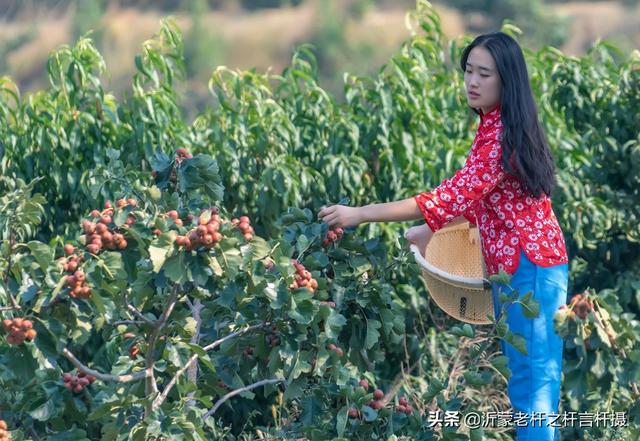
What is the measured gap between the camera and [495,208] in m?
3.76

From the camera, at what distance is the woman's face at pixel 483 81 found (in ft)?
12.3

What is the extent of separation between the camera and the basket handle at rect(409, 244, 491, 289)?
3.82m

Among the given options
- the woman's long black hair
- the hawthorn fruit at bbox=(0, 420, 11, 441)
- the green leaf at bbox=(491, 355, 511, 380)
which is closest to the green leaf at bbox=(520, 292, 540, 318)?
the green leaf at bbox=(491, 355, 511, 380)

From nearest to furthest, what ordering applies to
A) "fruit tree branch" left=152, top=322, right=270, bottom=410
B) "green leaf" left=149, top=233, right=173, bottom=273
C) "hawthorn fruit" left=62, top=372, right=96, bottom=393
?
"green leaf" left=149, top=233, right=173, bottom=273 → "fruit tree branch" left=152, top=322, right=270, bottom=410 → "hawthorn fruit" left=62, top=372, right=96, bottom=393

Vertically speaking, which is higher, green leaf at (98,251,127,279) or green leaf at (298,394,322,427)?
green leaf at (98,251,127,279)

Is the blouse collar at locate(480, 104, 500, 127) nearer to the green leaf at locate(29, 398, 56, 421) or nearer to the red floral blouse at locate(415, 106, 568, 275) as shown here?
the red floral blouse at locate(415, 106, 568, 275)

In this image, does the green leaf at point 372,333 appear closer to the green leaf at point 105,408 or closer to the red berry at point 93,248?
the green leaf at point 105,408

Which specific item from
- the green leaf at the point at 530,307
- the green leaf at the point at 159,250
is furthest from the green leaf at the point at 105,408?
the green leaf at the point at 530,307

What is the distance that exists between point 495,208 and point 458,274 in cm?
46

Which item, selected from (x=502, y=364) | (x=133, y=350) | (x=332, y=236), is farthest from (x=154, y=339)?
(x=502, y=364)

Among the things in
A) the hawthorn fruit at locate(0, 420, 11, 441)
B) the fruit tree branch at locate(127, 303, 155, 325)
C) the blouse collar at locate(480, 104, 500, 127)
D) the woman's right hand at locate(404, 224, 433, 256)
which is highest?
the blouse collar at locate(480, 104, 500, 127)

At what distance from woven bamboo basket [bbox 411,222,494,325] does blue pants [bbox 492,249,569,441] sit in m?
0.12

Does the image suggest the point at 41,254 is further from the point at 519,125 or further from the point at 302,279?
the point at 519,125

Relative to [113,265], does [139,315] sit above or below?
below
